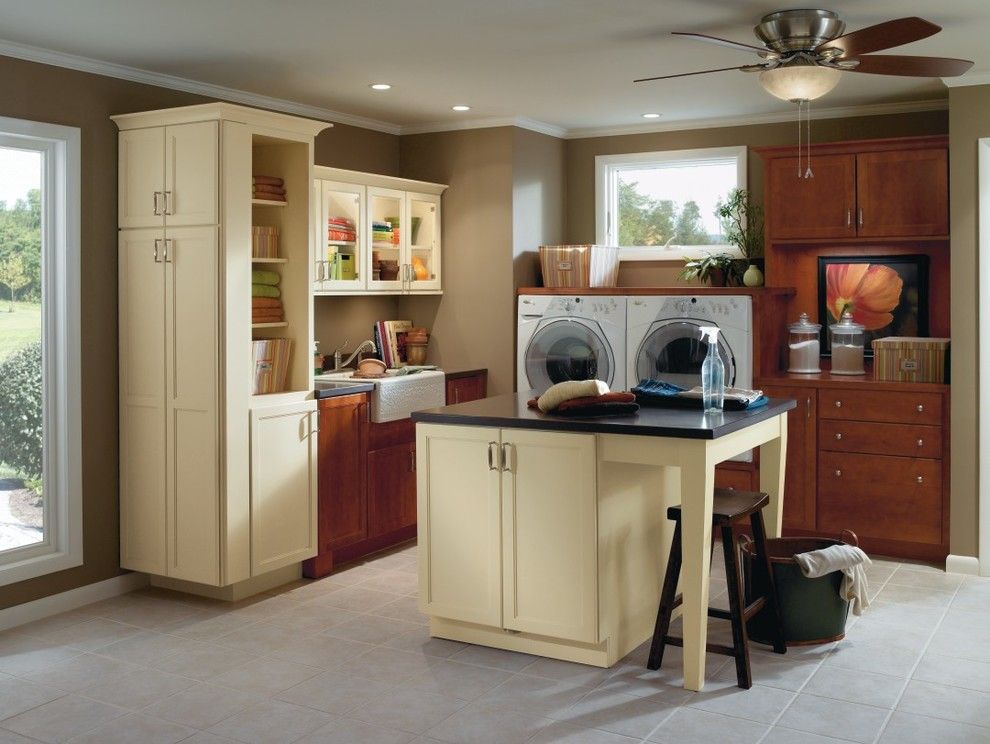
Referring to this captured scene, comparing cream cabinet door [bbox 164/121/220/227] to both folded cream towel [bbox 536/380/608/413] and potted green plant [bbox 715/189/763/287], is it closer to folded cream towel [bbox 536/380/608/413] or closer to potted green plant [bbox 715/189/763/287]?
folded cream towel [bbox 536/380/608/413]

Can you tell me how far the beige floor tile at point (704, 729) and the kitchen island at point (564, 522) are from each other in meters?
0.23

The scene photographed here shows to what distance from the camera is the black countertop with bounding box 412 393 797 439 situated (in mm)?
3463

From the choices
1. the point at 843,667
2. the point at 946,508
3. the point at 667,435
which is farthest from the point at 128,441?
the point at 946,508

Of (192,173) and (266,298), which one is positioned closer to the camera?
(192,173)

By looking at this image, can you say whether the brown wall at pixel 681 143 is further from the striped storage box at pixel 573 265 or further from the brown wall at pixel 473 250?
the brown wall at pixel 473 250

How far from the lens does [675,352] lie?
581 centimetres

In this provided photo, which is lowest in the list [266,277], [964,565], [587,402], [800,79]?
[964,565]

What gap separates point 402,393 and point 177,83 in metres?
1.88

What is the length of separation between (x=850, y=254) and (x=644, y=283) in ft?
4.20

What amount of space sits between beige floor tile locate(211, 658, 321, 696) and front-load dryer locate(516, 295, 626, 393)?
2.64m

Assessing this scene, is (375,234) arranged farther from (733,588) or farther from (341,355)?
(733,588)

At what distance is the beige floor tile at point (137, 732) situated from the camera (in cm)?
314

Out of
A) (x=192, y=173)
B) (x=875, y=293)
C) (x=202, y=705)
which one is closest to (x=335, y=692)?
(x=202, y=705)

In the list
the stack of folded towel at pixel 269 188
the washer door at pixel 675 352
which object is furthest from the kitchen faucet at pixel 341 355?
the washer door at pixel 675 352
